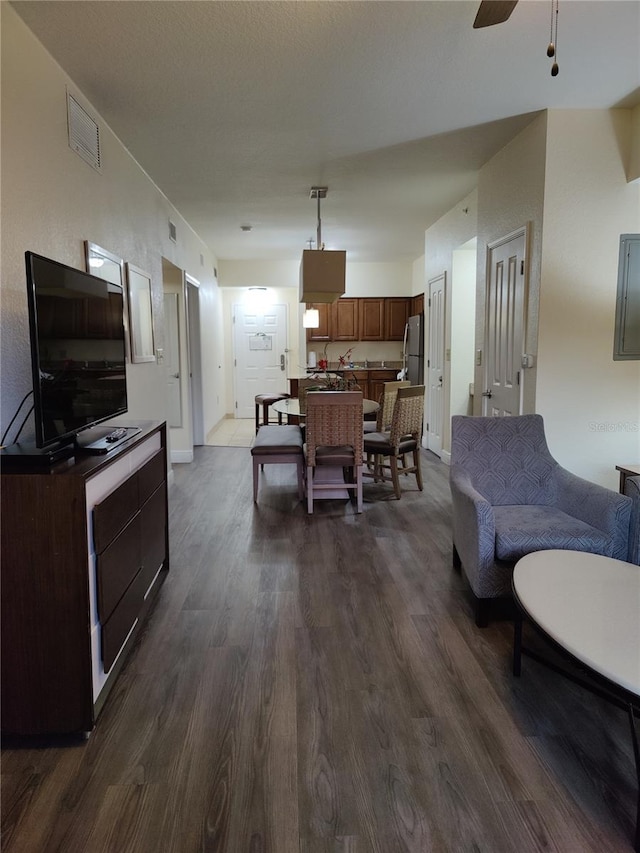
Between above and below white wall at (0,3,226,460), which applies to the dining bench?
below

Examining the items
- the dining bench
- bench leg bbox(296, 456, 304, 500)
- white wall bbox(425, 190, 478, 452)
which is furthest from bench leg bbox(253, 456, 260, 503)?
white wall bbox(425, 190, 478, 452)

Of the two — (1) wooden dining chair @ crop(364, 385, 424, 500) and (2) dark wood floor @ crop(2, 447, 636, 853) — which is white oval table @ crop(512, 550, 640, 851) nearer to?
(2) dark wood floor @ crop(2, 447, 636, 853)

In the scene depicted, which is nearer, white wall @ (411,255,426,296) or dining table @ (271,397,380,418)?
dining table @ (271,397,380,418)

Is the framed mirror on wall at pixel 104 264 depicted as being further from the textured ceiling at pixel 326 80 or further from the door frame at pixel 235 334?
the door frame at pixel 235 334


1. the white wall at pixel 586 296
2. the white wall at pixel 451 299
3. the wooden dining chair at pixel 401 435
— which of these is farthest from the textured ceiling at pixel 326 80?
the wooden dining chair at pixel 401 435

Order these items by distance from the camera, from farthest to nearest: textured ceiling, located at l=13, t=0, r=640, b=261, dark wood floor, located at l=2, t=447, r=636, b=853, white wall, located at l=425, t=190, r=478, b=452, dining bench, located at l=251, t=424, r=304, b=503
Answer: white wall, located at l=425, t=190, r=478, b=452
dining bench, located at l=251, t=424, r=304, b=503
textured ceiling, located at l=13, t=0, r=640, b=261
dark wood floor, located at l=2, t=447, r=636, b=853

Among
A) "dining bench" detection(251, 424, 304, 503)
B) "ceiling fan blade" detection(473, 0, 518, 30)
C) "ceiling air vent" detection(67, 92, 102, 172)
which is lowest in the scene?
"dining bench" detection(251, 424, 304, 503)

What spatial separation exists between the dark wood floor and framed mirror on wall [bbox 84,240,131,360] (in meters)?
1.76

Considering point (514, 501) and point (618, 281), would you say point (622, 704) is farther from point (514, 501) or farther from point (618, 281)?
point (618, 281)

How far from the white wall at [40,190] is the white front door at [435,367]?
11.7ft

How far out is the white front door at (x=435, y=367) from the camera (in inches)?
237

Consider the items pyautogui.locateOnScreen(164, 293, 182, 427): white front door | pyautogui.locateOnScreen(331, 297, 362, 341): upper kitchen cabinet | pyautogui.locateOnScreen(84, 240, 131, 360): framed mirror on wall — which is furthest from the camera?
pyautogui.locateOnScreen(331, 297, 362, 341): upper kitchen cabinet

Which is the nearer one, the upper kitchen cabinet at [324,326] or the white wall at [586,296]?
the white wall at [586,296]

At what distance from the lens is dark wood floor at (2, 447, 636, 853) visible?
4.62 feet
